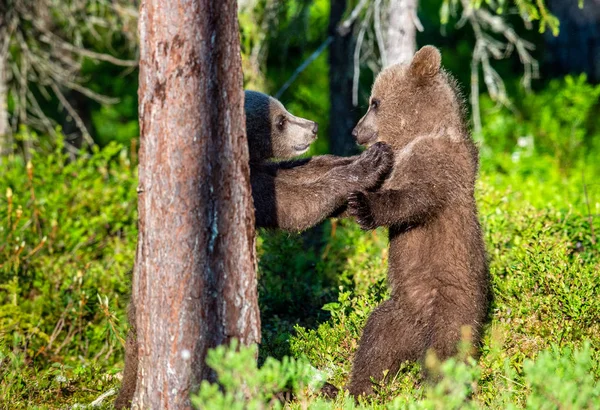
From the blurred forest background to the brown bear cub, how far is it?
0.26 meters

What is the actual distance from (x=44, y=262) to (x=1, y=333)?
164 centimetres

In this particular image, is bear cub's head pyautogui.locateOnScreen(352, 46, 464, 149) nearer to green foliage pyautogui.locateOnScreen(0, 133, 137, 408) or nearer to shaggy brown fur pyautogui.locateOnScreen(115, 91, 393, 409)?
shaggy brown fur pyautogui.locateOnScreen(115, 91, 393, 409)

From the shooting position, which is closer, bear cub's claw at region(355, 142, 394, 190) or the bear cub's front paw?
the bear cub's front paw

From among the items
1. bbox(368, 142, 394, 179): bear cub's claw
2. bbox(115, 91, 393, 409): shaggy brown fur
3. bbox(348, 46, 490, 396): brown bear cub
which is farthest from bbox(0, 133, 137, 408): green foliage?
→ bbox(368, 142, 394, 179): bear cub's claw

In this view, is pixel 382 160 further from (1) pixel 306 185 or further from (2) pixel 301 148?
(2) pixel 301 148

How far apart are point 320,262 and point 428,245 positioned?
8.02ft

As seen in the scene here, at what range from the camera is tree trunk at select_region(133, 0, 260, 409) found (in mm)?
3994

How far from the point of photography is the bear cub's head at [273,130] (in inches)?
225

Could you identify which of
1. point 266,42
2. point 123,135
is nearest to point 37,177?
point 266,42

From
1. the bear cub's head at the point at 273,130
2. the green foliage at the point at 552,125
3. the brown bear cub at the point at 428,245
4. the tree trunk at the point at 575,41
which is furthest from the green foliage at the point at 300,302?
the tree trunk at the point at 575,41

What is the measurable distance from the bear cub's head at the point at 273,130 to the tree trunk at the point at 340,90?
3.65m

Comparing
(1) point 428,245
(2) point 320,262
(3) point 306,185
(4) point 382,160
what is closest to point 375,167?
(4) point 382,160

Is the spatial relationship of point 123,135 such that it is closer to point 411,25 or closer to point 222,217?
point 411,25

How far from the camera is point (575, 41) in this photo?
1555 cm
